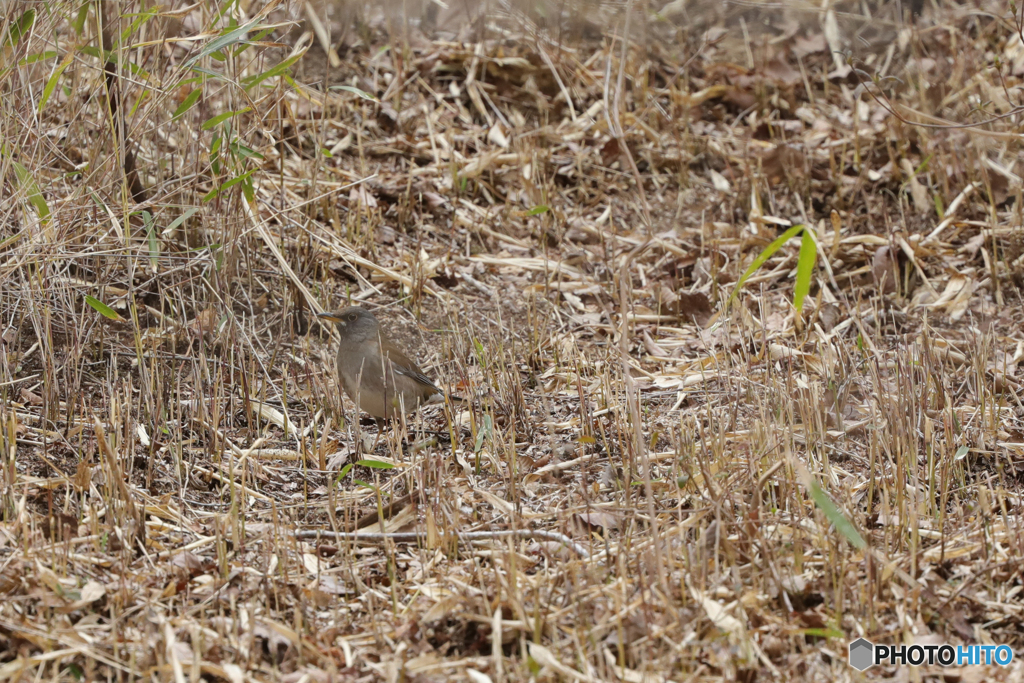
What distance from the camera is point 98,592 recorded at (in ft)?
11.1

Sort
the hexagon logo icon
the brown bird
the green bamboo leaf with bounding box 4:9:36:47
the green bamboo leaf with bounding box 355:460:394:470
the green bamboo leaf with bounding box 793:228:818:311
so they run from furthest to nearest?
the brown bird, the green bamboo leaf with bounding box 355:460:394:470, the green bamboo leaf with bounding box 4:9:36:47, the hexagon logo icon, the green bamboo leaf with bounding box 793:228:818:311

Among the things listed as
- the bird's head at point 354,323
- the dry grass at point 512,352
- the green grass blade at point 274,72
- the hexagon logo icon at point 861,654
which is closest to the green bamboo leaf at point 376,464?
the dry grass at point 512,352

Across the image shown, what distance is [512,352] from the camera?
5.42 metres

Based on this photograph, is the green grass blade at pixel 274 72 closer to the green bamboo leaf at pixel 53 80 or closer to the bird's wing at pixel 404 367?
the green bamboo leaf at pixel 53 80

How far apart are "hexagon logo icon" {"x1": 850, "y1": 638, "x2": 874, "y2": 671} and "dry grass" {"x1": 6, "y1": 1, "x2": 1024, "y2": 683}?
6 centimetres

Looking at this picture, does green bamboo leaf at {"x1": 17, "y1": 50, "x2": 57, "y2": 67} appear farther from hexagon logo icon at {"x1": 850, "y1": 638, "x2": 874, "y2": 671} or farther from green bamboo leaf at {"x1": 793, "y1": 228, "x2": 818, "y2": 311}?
hexagon logo icon at {"x1": 850, "y1": 638, "x2": 874, "y2": 671}

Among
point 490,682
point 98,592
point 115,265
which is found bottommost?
point 490,682

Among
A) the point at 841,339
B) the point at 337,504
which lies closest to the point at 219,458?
the point at 337,504

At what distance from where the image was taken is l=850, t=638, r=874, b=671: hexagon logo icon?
10.4 ft

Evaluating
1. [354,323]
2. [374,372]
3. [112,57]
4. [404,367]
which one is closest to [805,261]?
[374,372]

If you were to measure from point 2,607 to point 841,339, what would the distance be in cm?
441

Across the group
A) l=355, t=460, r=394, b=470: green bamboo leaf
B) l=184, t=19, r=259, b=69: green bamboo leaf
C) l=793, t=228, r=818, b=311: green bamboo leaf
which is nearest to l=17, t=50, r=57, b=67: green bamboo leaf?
l=184, t=19, r=259, b=69: green bamboo leaf

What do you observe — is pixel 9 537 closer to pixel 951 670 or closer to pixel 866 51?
pixel 951 670

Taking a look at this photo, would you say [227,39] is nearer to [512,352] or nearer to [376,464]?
[376,464]
